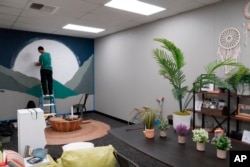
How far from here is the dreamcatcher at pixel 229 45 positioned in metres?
3.24

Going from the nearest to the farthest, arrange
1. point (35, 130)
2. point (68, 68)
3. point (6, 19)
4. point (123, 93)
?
point (35, 130) < point (6, 19) < point (123, 93) < point (68, 68)

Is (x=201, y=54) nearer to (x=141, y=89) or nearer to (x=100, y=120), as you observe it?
(x=141, y=89)

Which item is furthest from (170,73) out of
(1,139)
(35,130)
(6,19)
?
(6,19)

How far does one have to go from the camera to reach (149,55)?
493 centimetres

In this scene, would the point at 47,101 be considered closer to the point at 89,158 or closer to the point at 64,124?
the point at 64,124

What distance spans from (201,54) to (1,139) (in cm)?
439

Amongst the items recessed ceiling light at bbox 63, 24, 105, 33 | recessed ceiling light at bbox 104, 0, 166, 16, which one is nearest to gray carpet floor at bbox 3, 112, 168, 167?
recessed ceiling light at bbox 104, 0, 166, 16

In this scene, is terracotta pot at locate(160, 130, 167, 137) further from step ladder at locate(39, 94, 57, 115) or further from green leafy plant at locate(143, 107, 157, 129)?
step ladder at locate(39, 94, 57, 115)

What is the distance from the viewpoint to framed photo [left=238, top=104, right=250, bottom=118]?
2.96 m

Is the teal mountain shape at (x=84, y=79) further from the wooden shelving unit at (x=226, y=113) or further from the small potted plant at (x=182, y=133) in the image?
the small potted plant at (x=182, y=133)

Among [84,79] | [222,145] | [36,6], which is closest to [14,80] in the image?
[84,79]

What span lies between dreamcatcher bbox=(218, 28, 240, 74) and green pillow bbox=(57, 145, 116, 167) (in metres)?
2.61

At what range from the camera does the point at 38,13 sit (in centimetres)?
421

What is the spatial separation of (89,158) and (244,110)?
2512 mm
